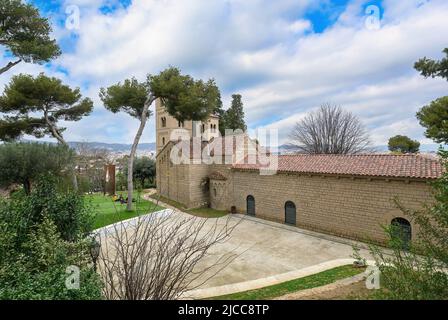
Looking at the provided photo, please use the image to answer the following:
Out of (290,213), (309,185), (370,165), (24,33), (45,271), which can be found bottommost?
(290,213)

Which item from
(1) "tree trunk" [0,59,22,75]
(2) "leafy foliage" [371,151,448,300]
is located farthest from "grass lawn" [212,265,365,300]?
(1) "tree trunk" [0,59,22,75]

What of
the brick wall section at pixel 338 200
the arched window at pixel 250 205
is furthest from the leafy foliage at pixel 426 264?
the arched window at pixel 250 205

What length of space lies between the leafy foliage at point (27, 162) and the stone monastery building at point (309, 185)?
1120cm

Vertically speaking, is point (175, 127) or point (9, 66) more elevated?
point (175, 127)

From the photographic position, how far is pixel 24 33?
48.2 ft

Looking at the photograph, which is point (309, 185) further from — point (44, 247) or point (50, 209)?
point (44, 247)

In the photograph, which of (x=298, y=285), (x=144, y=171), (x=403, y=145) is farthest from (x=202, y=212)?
(x=403, y=145)

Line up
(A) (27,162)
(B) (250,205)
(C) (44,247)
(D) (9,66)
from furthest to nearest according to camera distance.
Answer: (B) (250,205) → (D) (9,66) → (A) (27,162) → (C) (44,247)

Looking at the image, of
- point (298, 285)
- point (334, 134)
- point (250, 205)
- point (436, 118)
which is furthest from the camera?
point (334, 134)

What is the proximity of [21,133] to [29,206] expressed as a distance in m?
17.5

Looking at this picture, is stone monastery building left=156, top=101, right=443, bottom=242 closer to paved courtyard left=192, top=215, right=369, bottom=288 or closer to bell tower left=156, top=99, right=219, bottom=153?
paved courtyard left=192, top=215, right=369, bottom=288

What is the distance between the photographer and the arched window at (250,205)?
806 inches

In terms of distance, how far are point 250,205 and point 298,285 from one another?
12394mm
